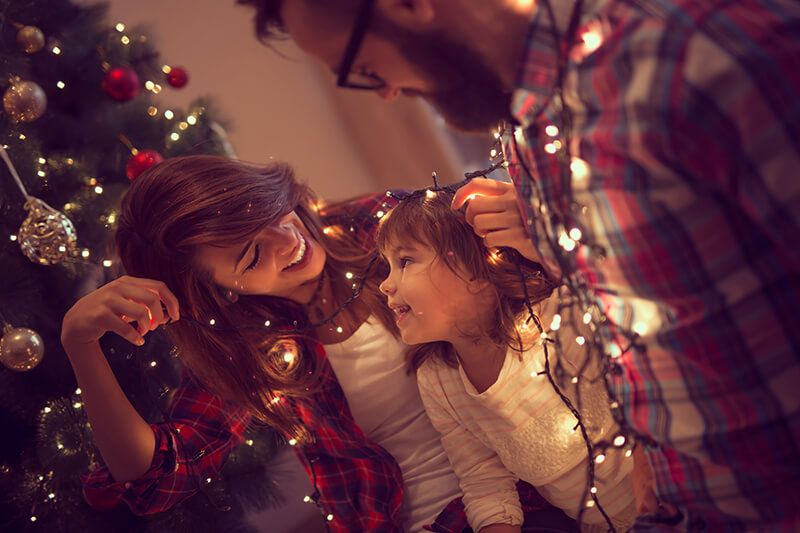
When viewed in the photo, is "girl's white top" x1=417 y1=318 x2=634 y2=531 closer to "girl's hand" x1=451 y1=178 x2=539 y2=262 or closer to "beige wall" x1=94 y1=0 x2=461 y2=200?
"girl's hand" x1=451 y1=178 x2=539 y2=262

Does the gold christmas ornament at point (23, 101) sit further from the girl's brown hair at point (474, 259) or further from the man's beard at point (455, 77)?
the man's beard at point (455, 77)

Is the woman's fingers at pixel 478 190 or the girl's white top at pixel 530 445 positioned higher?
the woman's fingers at pixel 478 190

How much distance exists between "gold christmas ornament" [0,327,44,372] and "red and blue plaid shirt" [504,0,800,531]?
1094 millimetres

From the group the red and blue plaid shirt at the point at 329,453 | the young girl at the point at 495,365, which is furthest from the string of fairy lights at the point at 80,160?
the young girl at the point at 495,365

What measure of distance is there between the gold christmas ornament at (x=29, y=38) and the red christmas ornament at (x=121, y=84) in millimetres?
161

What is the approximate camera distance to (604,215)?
2.28ft

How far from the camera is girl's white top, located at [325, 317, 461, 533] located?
1.45 metres

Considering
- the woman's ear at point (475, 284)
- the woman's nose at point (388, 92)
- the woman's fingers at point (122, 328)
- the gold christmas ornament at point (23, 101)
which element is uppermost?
the woman's nose at point (388, 92)

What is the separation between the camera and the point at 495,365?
1.23 m

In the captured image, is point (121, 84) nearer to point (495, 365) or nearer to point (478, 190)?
Answer: point (478, 190)

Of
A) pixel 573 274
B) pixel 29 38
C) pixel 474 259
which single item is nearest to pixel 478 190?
pixel 474 259

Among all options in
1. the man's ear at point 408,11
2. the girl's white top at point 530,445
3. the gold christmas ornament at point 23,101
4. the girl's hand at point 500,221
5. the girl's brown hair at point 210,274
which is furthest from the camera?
Result: the gold christmas ornament at point 23,101

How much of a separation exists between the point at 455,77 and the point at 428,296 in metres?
0.58

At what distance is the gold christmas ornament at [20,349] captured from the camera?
4.10 ft
